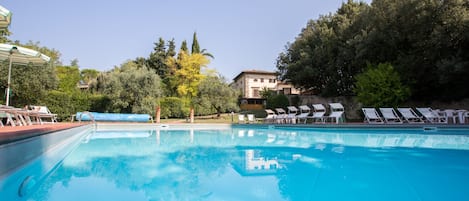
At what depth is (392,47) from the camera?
53.5 feet

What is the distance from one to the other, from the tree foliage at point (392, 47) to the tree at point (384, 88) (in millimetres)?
741

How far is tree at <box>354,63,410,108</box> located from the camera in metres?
15.2

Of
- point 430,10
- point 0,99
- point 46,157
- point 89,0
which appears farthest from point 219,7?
point 0,99

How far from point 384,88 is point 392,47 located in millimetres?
2927

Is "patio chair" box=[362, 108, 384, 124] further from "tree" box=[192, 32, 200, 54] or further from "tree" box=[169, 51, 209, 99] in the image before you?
"tree" box=[192, 32, 200, 54]

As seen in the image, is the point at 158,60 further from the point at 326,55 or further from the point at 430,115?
the point at 430,115

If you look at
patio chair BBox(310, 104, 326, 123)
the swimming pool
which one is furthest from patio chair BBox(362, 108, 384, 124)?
the swimming pool

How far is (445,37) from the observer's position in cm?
1274

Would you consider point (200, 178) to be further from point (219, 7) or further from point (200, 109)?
point (200, 109)

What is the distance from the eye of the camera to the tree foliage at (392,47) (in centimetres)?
1290

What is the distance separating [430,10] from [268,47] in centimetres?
1452

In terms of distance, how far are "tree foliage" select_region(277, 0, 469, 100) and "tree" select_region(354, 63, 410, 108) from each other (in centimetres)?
74

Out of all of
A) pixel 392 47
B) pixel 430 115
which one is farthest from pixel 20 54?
pixel 392 47

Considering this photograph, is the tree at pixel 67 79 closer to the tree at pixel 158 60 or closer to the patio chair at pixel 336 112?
the tree at pixel 158 60
